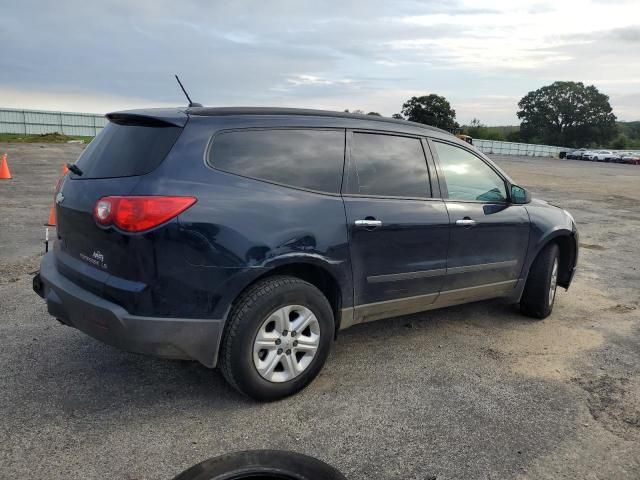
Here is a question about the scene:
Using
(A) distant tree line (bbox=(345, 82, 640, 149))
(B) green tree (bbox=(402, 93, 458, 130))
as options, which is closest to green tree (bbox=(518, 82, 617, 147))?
(A) distant tree line (bbox=(345, 82, 640, 149))

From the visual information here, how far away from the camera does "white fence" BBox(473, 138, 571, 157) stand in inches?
2516

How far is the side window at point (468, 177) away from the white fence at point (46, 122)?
155ft

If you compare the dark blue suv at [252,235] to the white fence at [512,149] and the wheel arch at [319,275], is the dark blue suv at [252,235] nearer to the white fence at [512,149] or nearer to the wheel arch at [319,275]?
the wheel arch at [319,275]

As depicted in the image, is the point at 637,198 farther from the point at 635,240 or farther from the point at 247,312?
the point at 247,312

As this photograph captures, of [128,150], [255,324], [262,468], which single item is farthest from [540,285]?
[128,150]

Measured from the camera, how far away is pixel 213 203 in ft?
10.0

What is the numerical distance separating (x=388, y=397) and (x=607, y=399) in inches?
56.4

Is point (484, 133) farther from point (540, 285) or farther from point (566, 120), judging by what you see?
point (540, 285)

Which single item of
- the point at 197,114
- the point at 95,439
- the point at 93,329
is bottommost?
the point at 95,439

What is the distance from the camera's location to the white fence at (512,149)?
63906 mm

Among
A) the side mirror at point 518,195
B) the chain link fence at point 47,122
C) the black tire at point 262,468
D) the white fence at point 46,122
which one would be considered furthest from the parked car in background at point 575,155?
the black tire at point 262,468

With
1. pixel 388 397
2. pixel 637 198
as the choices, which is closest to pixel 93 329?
pixel 388 397

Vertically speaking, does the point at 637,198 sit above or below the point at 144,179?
below

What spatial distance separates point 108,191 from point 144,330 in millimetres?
805
